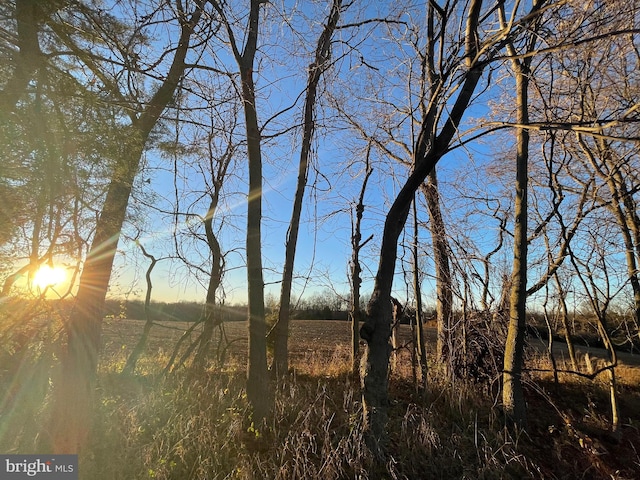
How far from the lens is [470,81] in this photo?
11.4 ft

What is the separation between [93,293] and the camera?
4.89 meters

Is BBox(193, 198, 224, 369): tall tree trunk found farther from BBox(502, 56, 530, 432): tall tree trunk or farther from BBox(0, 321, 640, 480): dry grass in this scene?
BBox(502, 56, 530, 432): tall tree trunk

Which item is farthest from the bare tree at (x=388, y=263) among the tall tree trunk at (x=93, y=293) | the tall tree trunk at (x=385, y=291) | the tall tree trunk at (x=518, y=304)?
the tall tree trunk at (x=93, y=293)

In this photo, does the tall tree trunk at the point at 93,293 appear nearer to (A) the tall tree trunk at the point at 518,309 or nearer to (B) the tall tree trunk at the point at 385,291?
(B) the tall tree trunk at the point at 385,291

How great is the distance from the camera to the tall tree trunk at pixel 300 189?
536cm

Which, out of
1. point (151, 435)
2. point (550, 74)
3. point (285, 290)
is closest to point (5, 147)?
point (151, 435)

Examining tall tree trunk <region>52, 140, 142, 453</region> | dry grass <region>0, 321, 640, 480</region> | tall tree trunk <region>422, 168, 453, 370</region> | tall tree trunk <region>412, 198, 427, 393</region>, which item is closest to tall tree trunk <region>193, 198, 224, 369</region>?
dry grass <region>0, 321, 640, 480</region>

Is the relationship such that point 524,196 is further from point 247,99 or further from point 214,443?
point 214,443

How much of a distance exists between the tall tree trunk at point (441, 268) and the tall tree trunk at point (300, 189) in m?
2.07

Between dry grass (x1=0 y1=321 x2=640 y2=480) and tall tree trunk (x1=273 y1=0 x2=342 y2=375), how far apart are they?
0.59 metres

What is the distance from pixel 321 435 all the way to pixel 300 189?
384cm

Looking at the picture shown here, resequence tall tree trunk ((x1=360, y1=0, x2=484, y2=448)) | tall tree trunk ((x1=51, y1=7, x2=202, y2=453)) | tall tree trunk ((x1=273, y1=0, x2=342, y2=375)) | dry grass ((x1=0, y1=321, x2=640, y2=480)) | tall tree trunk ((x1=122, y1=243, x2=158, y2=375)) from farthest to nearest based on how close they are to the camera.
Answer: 1. tall tree trunk ((x1=122, y1=243, x2=158, y2=375))
2. tall tree trunk ((x1=273, y1=0, x2=342, y2=375))
3. tall tree trunk ((x1=51, y1=7, x2=202, y2=453))
4. tall tree trunk ((x1=360, y1=0, x2=484, y2=448))
5. dry grass ((x1=0, y1=321, x2=640, y2=480))

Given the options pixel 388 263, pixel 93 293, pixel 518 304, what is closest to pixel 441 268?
pixel 518 304

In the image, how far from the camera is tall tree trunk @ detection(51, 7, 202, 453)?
356 centimetres
